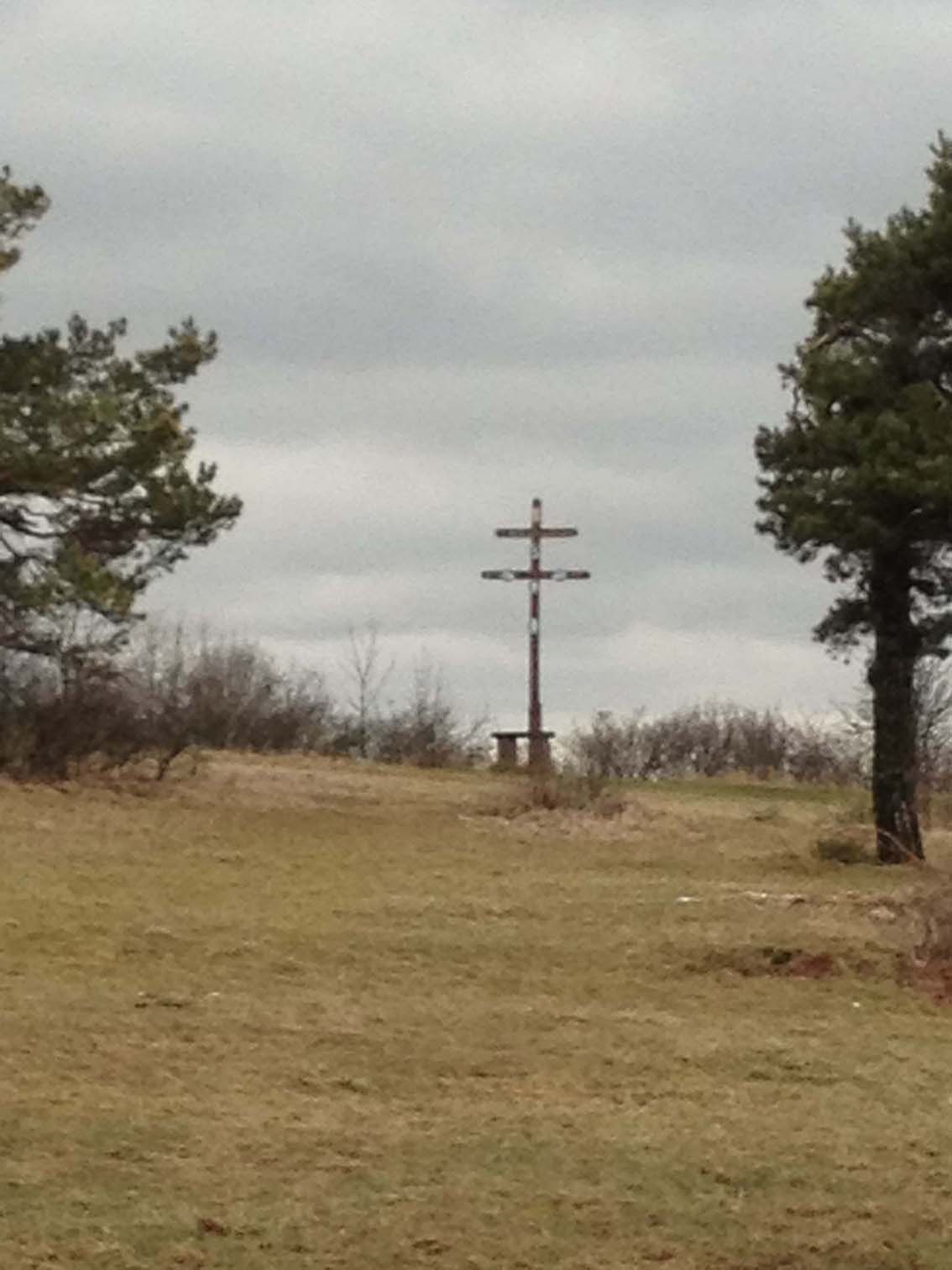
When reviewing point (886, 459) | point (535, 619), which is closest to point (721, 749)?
point (535, 619)

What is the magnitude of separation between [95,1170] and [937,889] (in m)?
9.30

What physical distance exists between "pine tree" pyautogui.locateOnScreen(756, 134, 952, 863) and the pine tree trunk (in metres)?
0.02

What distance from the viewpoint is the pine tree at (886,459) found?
88.1ft

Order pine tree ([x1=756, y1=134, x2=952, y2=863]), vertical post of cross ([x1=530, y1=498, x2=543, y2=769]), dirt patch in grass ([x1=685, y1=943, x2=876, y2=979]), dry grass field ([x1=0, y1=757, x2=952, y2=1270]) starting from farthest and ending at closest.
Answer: vertical post of cross ([x1=530, y1=498, x2=543, y2=769]) < pine tree ([x1=756, y1=134, x2=952, y2=863]) < dirt patch in grass ([x1=685, y1=943, x2=876, y2=979]) < dry grass field ([x1=0, y1=757, x2=952, y2=1270])

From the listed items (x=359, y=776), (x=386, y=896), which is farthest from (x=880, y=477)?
(x=359, y=776)

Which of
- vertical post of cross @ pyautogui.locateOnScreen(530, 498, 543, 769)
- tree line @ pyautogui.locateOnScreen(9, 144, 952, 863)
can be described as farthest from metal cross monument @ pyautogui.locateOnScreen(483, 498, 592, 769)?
tree line @ pyautogui.locateOnScreen(9, 144, 952, 863)

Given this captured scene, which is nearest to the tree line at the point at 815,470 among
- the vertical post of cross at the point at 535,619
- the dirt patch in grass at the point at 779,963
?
the dirt patch in grass at the point at 779,963

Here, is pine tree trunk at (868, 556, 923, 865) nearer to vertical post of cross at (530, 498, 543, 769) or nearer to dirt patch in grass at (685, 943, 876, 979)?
dirt patch in grass at (685, 943, 876, 979)

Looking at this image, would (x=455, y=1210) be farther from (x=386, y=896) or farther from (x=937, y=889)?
(x=386, y=896)

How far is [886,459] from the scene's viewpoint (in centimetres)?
2666

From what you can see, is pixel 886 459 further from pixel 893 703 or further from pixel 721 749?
pixel 721 749

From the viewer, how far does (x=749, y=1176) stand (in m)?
11.1

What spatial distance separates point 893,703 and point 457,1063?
15660 millimetres

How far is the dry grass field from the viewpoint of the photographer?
10.0 m
